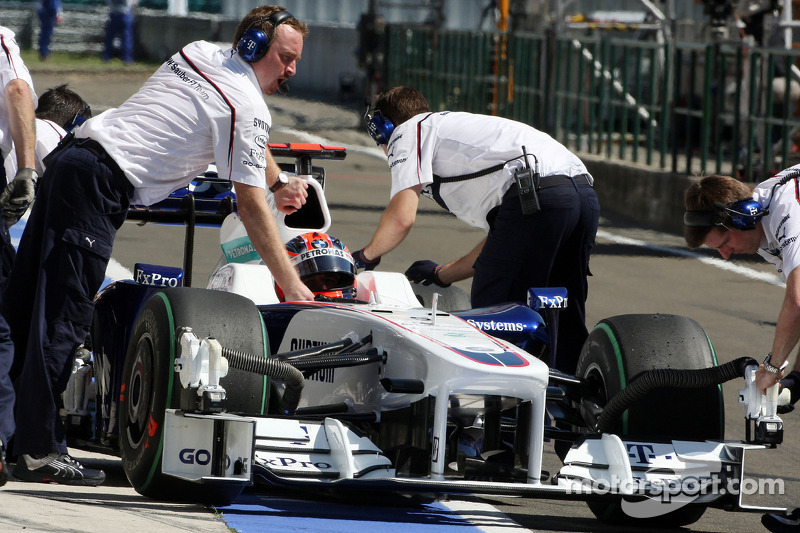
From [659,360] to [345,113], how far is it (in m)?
20.6

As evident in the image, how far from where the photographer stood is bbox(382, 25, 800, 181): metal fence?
15.1m

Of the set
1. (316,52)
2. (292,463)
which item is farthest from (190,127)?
(316,52)

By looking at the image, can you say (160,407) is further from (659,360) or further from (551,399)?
(659,360)

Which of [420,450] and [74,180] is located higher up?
[74,180]

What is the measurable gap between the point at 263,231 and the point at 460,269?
5.21ft

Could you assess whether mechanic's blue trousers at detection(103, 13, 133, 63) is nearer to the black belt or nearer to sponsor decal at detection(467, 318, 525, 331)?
the black belt

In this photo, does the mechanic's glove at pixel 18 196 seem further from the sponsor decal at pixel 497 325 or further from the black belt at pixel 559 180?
the black belt at pixel 559 180

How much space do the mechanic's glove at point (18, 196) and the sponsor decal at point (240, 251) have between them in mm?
1140

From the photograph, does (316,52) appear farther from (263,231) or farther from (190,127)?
(263,231)

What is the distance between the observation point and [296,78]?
100.0ft

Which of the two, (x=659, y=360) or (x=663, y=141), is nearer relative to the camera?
(x=659, y=360)

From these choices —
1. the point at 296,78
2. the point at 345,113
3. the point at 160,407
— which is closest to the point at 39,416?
the point at 160,407

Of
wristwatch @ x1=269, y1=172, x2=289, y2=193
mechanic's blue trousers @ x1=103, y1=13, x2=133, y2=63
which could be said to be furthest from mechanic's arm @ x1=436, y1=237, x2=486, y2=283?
mechanic's blue trousers @ x1=103, y1=13, x2=133, y2=63

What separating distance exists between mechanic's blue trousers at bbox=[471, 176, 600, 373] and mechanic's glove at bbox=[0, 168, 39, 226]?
79.3 inches
